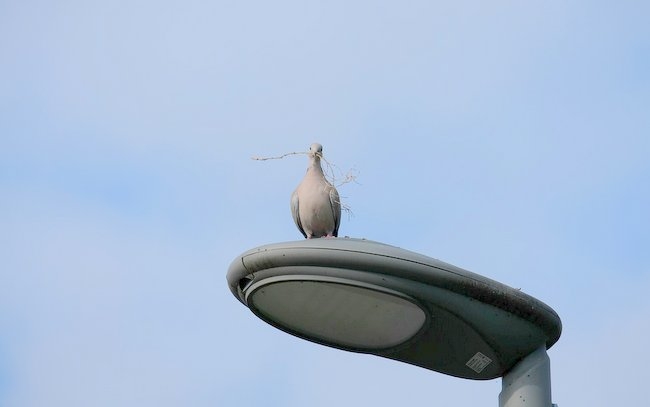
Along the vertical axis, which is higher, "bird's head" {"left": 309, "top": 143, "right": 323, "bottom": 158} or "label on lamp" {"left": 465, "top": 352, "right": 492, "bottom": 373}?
"bird's head" {"left": 309, "top": 143, "right": 323, "bottom": 158}

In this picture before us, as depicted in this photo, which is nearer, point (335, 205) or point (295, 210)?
point (335, 205)

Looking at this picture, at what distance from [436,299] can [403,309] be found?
0.23m

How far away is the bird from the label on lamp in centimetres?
136

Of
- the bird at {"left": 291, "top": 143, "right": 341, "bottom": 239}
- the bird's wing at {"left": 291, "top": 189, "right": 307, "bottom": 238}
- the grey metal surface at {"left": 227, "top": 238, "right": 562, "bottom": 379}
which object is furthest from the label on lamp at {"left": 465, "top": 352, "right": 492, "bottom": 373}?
the bird's wing at {"left": 291, "top": 189, "right": 307, "bottom": 238}

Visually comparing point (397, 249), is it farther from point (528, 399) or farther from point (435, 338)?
point (528, 399)

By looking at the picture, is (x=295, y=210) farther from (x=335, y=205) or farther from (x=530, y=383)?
(x=530, y=383)

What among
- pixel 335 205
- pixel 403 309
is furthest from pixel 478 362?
pixel 335 205

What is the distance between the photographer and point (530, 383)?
7902 millimetres

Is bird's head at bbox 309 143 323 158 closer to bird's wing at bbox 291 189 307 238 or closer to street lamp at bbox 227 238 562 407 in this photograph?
bird's wing at bbox 291 189 307 238

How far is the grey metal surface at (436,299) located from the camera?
7.25m

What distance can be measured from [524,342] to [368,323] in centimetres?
105

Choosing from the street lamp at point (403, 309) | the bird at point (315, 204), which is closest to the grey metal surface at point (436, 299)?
the street lamp at point (403, 309)

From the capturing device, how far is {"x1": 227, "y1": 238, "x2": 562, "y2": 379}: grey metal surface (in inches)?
285

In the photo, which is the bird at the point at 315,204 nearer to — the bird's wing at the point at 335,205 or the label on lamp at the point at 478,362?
the bird's wing at the point at 335,205
